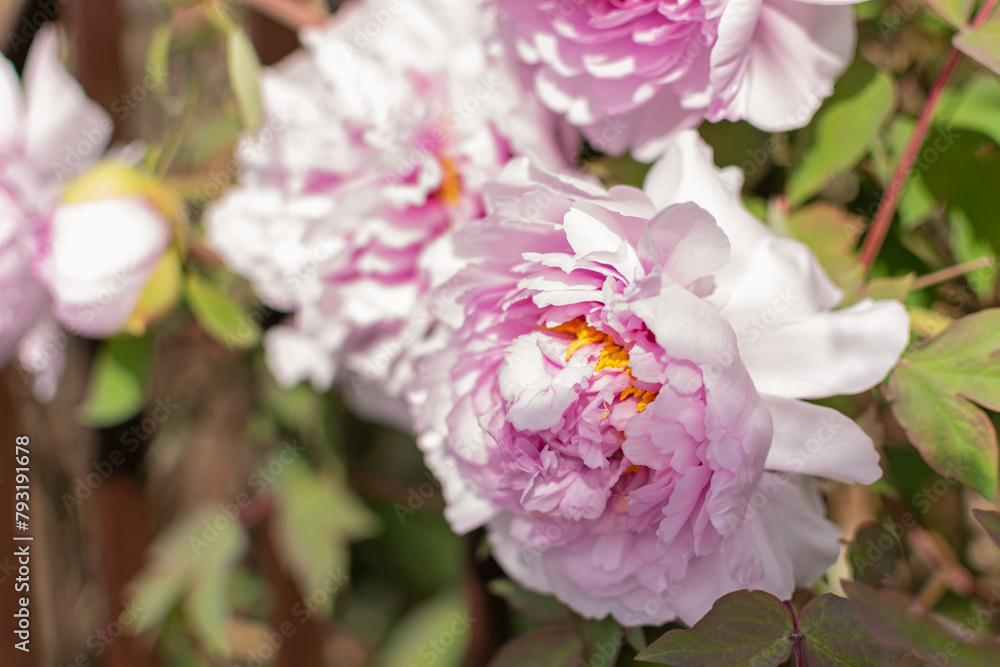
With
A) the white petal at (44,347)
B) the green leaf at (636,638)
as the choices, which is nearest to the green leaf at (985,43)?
the green leaf at (636,638)

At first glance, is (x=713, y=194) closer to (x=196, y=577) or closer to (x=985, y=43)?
(x=985, y=43)

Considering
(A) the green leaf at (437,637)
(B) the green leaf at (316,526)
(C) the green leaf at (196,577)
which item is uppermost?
(B) the green leaf at (316,526)

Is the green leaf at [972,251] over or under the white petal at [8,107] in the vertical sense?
under

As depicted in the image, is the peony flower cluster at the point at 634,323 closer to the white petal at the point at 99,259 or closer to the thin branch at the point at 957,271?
the thin branch at the point at 957,271

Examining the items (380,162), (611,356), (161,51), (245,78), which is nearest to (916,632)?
(611,356)

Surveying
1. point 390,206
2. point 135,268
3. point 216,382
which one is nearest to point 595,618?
point 390,206

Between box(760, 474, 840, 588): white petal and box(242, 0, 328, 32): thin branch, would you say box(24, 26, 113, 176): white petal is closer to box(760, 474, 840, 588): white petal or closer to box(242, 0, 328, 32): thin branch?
box(242, 0, 328, 32): thin branch
